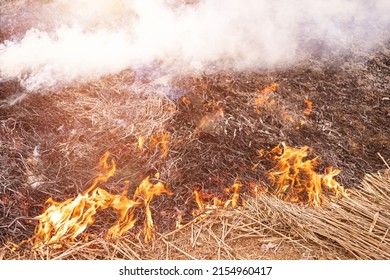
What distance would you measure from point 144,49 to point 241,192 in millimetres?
2133

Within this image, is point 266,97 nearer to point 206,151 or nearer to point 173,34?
point 206,151

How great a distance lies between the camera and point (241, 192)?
2582mm

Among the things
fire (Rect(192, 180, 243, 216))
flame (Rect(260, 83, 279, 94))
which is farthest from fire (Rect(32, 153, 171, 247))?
flame (Rect(260, 83, 279, 94))

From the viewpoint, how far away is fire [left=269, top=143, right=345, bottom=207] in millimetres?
2553

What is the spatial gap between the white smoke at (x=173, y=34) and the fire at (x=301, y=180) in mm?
1425

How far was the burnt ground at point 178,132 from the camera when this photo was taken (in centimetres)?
255

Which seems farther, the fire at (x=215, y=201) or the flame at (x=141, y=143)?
the flame at (x=141, y=143)

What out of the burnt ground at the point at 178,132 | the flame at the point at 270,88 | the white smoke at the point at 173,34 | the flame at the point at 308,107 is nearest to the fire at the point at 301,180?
the burnt ground at the point at 178,132

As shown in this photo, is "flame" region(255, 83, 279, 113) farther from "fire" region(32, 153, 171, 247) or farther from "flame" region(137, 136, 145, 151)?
"fire" region(32, 153, 171, 247)

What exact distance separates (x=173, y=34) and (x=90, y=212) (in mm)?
2551

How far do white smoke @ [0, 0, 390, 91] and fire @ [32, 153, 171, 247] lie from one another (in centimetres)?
138

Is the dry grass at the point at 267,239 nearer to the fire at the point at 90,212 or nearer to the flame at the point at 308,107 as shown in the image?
the fire at the point at 90,212
